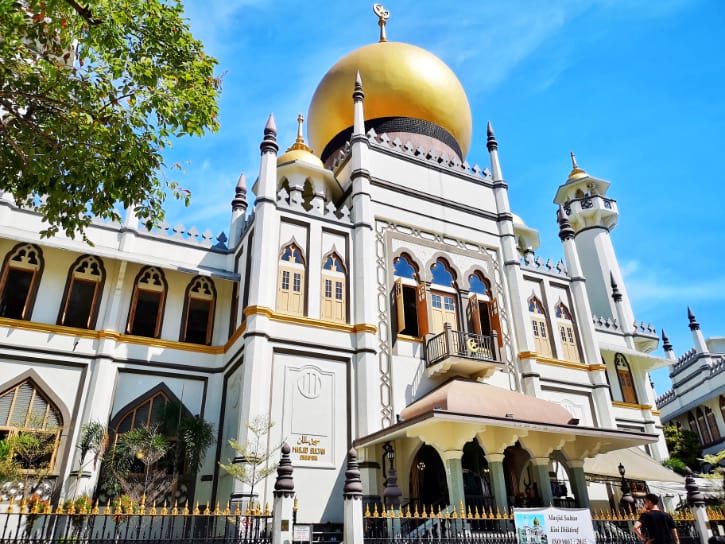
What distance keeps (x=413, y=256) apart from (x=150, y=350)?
7.16m

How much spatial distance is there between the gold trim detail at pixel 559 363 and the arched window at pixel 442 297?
2229 mm

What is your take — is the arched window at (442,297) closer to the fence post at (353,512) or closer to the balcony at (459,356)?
the balcony at (459,356)

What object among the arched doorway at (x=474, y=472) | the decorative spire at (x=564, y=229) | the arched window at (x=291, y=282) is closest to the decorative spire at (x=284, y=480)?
the arched window at (x=291, y=282)

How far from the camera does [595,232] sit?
2539 cm

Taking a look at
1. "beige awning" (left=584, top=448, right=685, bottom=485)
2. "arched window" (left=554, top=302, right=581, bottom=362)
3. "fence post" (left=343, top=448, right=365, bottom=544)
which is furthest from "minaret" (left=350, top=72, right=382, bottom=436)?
"arched window" (left=554, top=302, right=581, bottom=362)

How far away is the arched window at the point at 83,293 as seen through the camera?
12.8 metres

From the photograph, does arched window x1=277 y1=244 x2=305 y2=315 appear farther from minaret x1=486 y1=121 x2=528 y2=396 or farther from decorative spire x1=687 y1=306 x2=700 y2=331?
decorative spire x1=687 y1=306 x2=700 y2=331

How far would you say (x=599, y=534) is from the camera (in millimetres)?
9578

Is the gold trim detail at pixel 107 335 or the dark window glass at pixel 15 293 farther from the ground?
the dark window glass at pixel 15 293

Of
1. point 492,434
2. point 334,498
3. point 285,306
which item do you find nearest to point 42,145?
point 285,306

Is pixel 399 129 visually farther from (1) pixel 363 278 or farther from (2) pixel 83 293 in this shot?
(2) pixel 83 293

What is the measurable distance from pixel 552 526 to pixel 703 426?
23.1 m

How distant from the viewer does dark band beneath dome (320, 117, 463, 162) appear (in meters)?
17.9

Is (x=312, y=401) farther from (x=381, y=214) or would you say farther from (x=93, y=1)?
(x=93, y=1)
